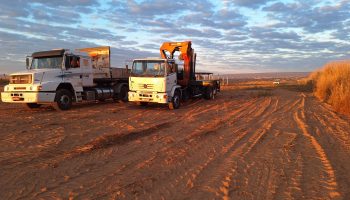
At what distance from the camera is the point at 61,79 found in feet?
48.2

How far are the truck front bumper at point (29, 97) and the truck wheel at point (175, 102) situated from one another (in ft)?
17.2

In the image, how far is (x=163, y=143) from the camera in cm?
817

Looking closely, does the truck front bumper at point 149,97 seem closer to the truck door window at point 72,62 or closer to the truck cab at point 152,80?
the truck cab at point 152,80

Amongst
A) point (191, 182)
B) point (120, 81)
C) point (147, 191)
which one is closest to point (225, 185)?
point (191, 182)

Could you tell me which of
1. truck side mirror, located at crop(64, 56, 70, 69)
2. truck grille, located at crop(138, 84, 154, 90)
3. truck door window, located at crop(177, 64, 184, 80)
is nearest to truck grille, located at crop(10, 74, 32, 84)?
truck side mirror, located at crop(64, 56, 70, 69)

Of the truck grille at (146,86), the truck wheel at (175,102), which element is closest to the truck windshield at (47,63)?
the truck grille at (146,86)

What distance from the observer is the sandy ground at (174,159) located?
197 inches

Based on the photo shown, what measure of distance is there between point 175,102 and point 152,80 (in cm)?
169

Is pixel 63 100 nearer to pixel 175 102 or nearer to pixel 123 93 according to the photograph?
pixel 123 93

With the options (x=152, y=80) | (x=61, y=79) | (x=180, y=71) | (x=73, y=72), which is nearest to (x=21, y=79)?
(x=61, y=79)

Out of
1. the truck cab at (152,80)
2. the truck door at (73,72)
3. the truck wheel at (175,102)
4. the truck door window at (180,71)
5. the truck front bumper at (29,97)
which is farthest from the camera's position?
the truck door window at (180,71)

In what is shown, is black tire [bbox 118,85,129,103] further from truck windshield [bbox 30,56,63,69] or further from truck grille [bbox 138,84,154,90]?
truck windshield [bbox 30,56,63,69]

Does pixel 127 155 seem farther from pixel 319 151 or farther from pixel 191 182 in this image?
pixel 319 151

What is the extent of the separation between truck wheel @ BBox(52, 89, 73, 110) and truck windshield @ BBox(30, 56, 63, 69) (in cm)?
118
